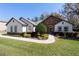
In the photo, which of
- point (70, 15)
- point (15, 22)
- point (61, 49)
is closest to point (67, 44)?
point (61, 49)

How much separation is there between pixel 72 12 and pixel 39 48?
2.65ft

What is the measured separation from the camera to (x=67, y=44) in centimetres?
562

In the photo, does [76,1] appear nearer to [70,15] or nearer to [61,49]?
[70,15]

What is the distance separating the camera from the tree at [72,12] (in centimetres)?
561

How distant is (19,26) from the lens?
5711 millimetres

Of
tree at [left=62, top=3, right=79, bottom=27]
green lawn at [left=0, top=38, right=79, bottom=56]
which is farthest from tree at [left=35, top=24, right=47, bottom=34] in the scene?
tree at [left=62, top=3, right=79, bottom=27]

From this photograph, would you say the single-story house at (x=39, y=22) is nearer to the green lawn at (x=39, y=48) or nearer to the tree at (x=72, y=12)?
the tree at (x=72, y=12)

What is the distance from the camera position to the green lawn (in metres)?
5.58

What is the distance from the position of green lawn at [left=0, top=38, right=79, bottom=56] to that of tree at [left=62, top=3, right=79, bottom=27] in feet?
1.14

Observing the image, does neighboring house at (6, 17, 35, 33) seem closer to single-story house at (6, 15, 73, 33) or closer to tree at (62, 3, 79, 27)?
single-story house at (6, 15, 73, 33)

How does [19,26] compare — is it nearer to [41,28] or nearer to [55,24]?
[41,28]

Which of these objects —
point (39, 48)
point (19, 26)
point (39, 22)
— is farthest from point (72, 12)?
point (19, 26)

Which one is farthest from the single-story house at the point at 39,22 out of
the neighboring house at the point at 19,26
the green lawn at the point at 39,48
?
the green lawn at the point at 39,48

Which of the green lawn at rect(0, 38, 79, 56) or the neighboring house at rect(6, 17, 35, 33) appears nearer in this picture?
the green lawn at rect(0, 38, 79, 56)
